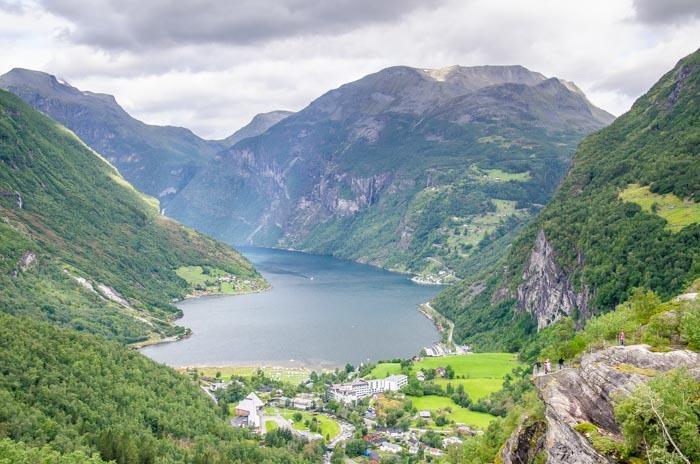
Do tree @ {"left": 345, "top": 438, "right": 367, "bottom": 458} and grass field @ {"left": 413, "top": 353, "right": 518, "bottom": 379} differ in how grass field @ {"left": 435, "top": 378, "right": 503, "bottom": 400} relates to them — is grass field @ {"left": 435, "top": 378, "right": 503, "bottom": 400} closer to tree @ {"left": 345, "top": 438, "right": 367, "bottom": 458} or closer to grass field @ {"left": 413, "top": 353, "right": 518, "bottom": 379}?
grass field @ {"left": 413, "top": 353, "right": 518, "bottom": 379}

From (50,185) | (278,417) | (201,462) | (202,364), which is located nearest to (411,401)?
(278,417)

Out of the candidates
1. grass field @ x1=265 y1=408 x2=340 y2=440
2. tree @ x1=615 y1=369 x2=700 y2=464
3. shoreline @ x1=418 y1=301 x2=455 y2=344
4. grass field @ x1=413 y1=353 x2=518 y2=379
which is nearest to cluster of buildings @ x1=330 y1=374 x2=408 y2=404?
grass field @ x1=265 y1=408 x2=340 y2=440

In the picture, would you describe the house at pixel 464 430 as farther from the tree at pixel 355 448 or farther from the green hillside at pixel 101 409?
the green hillside at pixel 101 409

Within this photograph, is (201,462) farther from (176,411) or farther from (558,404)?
(558,404)

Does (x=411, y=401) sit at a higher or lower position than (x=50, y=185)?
lower

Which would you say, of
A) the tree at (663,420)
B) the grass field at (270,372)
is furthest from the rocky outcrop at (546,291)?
the tree at (663,420)

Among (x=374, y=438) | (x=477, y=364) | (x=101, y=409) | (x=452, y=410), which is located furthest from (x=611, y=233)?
(x=101, y=409)

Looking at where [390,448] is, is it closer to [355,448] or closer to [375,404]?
[355,448]
